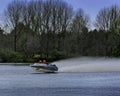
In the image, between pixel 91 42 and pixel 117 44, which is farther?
pixel 91 42

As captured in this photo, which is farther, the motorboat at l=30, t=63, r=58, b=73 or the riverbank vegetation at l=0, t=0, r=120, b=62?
the riverbank vegetation at l=0, t=0, r=120, b=62

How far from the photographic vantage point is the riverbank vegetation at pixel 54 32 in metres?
141

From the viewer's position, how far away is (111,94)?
41625 mm

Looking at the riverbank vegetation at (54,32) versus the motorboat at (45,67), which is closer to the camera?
the motorboat at (45,67)

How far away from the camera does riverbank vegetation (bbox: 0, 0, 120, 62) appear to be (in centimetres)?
14138

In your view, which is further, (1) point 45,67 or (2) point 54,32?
(2) point 54,32

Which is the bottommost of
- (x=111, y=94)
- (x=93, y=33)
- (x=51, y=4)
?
(x=111, y=94)

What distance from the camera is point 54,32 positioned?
14962 centimetres

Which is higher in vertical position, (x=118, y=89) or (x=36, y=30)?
(x=36, y=30)

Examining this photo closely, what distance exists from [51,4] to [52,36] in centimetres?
1008

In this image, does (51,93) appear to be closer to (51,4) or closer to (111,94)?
(111,94)

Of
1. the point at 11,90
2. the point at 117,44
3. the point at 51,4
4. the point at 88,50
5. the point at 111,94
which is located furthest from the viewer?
the point at 51,4

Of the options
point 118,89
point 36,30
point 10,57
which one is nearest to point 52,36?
point 36,30

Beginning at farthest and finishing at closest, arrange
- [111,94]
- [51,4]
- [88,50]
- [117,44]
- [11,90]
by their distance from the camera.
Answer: [51,4]
[88,50]
[117,44]
[11,90]
[111,94]
